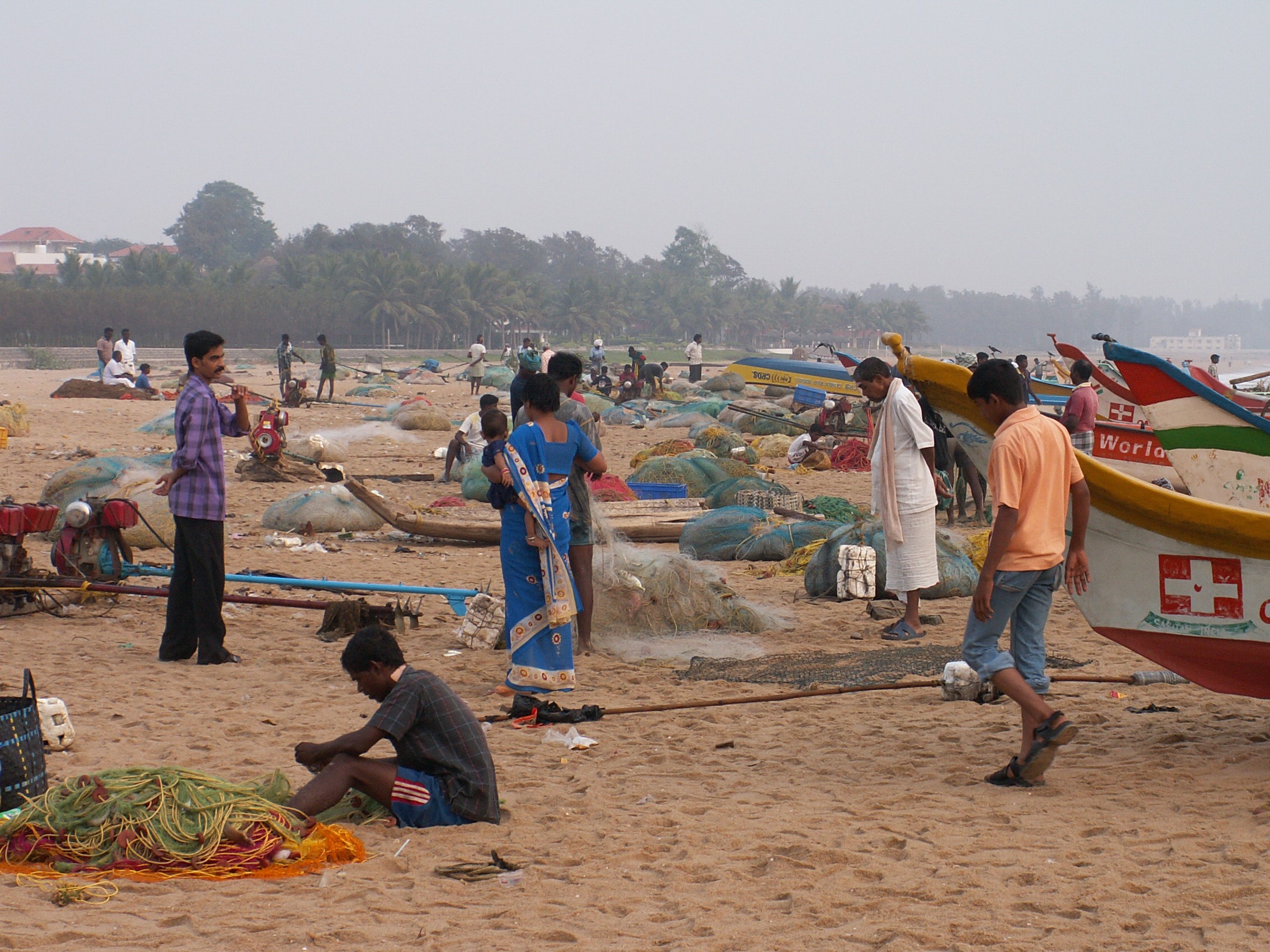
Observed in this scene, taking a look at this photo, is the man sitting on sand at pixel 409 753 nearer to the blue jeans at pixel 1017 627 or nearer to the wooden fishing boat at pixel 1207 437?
the blue jeans at pixel 1017 627

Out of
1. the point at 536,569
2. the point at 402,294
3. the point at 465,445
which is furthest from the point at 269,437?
the point at 402,294

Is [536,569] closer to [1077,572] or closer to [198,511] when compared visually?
[198,511]

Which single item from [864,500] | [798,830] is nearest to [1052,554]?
[798,830]

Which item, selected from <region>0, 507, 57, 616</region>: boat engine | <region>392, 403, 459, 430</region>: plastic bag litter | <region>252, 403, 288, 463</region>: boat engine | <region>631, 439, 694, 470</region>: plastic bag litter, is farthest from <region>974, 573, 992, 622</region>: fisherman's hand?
<region>392, 403, 459, 430</region>: plastic bag litter

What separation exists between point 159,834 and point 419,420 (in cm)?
1794

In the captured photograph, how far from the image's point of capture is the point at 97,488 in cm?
1058

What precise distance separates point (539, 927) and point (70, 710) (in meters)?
3.23

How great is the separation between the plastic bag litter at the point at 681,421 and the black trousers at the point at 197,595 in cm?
1589

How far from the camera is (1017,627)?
15.1ft

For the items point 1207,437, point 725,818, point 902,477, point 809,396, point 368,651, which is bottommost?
point 725,818

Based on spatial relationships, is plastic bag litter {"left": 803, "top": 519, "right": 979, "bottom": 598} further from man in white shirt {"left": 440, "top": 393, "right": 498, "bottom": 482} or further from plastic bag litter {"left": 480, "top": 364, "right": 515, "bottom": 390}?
plastic bag litter {"left": 480, "top": 364, "right": 515, "bottom": 390}

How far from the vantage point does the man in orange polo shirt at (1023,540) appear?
4.31m

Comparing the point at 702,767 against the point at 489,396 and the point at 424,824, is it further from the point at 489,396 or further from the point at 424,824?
the point at 489,396

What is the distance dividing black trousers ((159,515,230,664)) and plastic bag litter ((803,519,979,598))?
4.32 m
